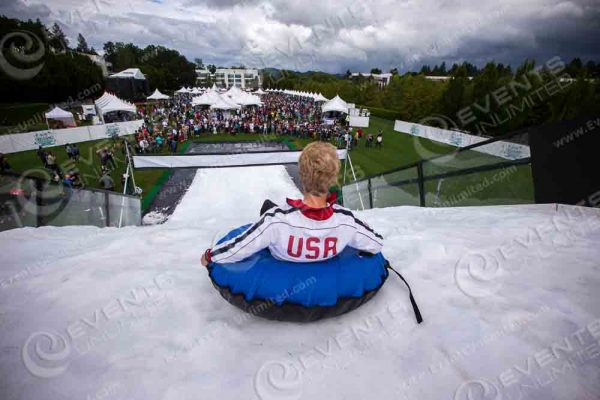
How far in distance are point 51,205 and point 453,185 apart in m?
8.41

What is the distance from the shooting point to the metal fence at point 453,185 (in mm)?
4621

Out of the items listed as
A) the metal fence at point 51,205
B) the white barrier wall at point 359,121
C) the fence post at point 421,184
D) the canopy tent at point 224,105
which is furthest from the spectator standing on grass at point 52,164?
the white barrier wall at point 359,121

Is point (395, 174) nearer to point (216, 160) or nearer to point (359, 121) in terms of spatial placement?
point (216, 160)

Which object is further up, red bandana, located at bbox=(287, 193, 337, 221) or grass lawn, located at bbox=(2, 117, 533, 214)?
red bandana, located at bbox=(287, 193, 337, 221)

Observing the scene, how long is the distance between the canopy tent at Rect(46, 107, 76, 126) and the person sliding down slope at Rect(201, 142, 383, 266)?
96.3 ft

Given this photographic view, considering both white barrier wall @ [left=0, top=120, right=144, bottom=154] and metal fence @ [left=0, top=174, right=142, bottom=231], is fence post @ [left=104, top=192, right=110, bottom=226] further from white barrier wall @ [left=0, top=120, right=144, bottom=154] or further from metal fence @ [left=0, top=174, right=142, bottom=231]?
white barrier wall @ [left=0, top=120, right=144, bottom=154]

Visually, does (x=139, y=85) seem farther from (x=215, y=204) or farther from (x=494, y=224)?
(x=494, y=224)

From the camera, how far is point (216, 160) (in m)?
14.6

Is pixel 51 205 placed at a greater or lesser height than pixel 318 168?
lesser

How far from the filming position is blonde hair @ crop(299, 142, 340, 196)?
1859 mm

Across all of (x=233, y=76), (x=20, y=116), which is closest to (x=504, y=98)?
(x=20, y=116)

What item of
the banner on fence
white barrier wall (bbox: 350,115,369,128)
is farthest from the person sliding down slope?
white barrier wall (bbox: 350,115,369,128)

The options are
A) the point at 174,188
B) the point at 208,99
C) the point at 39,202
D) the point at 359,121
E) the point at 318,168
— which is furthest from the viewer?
the point at 359,121

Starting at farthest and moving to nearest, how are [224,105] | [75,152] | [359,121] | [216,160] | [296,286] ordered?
[359,121] < [224,105] < [75,152] < [216,160] < [296,286]
